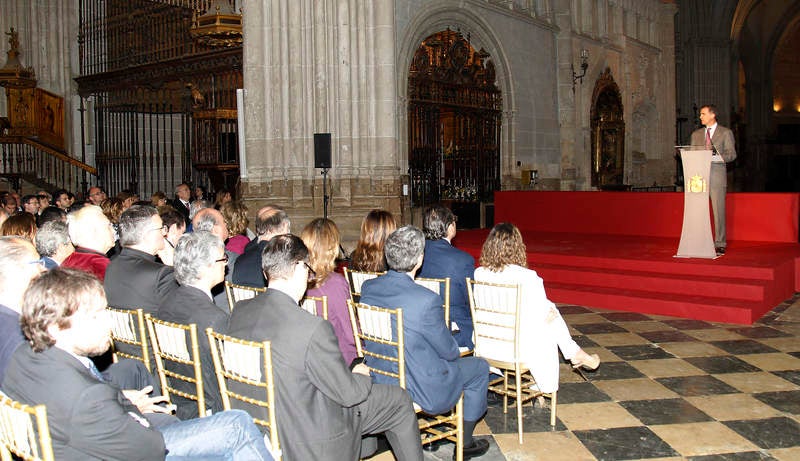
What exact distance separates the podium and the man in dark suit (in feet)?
19.4

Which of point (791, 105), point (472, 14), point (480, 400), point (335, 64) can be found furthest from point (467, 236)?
point (791, 105)

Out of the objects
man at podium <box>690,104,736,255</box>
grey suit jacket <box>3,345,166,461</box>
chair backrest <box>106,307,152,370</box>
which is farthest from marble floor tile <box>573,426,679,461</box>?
man at podium <box>690,104,736,255</box>

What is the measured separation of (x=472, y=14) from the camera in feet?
45.8

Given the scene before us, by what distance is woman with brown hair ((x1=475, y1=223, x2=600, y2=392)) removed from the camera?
427cm

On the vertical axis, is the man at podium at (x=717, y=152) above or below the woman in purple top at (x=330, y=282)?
above

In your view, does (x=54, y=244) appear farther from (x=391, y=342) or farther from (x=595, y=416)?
(x=595, y=416)

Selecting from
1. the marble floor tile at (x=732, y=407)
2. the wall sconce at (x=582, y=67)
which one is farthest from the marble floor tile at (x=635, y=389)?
the wall sconce at (x=582, y=67)

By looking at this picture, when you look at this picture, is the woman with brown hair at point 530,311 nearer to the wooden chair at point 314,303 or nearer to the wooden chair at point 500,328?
the wooden chair at point 500,328

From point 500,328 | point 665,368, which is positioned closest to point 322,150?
point 665,368

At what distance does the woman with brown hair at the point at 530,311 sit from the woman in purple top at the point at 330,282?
0.87m

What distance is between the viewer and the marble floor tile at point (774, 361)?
17.7 feet

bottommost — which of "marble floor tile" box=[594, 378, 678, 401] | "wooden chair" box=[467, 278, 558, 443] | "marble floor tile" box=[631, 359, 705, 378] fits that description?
"marble floor tile" box=[594, 378, 678, 401]

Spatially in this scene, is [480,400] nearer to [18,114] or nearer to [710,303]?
[710,303]

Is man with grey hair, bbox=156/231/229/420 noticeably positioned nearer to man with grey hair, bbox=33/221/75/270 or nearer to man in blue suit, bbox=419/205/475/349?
man with grey hair, bbox=33/221/75/270
